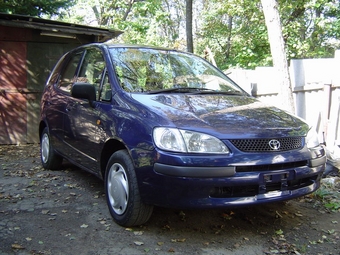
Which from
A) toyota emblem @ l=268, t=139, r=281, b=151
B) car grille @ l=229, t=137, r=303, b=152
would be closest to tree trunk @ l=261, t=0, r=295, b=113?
car grille @ l=229, t=137, r=303, b=152

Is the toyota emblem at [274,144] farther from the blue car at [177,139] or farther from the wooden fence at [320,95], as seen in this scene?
the wooden fence at [320,95]

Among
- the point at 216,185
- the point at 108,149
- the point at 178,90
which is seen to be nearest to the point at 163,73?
the point at 178,90

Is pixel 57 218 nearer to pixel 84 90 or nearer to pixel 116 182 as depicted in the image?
pixel 116 182

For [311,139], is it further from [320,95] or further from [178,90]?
[320,95]

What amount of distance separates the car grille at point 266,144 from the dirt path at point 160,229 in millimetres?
836

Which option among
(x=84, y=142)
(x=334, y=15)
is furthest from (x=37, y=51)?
(x=334, y=15)

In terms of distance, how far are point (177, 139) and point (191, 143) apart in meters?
0.12

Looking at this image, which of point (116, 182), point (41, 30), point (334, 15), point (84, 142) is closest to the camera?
point (116, 182)

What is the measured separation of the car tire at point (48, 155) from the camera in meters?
5.50

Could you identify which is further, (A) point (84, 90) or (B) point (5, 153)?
(B) point (5, 153)

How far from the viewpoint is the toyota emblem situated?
306 centimetres

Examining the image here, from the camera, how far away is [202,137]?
2918 millimetres

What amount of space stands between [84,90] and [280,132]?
6.51 ft

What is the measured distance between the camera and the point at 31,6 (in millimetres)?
10312
